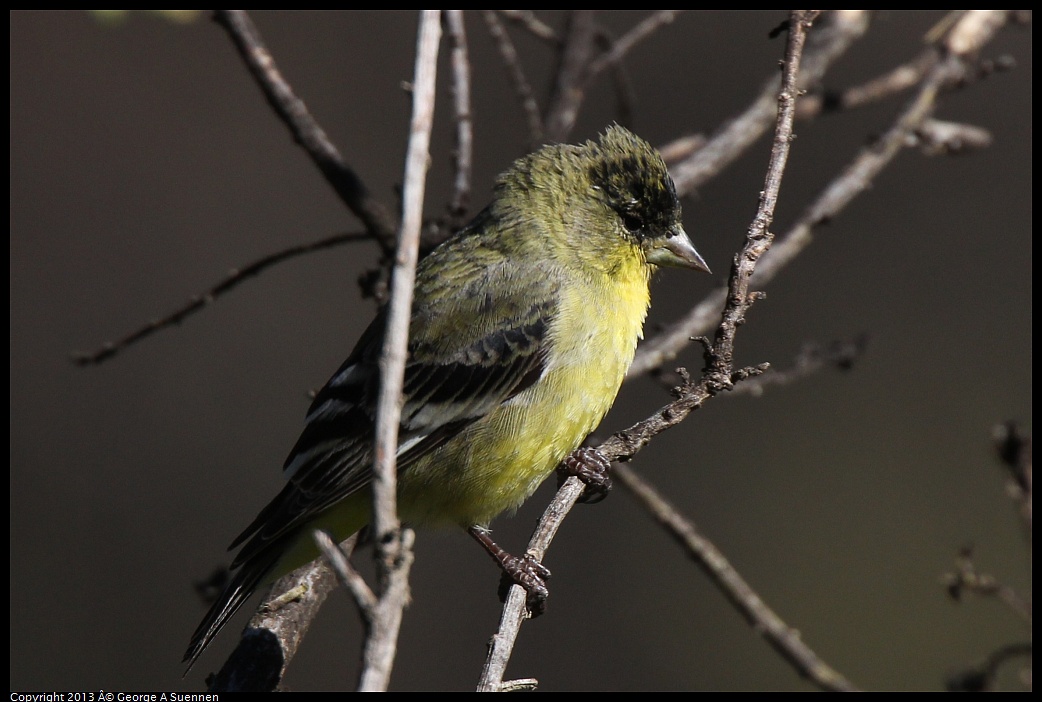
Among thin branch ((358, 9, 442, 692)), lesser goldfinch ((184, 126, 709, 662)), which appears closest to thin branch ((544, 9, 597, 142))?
lesser goldfinch ((184, 126, 709, 662))

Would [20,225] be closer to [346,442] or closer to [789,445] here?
[346,442]

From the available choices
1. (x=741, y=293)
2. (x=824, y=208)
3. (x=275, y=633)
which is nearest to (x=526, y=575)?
(x=275, y=633)

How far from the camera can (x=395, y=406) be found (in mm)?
1895

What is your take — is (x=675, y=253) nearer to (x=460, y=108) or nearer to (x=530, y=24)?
(x=460, y=108)

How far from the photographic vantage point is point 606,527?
8055 millimetres

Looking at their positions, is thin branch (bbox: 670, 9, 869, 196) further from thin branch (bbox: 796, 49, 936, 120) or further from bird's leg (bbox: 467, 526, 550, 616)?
bird's leg (bbox: 467, 526, 550, 616)

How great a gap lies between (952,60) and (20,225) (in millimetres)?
7213

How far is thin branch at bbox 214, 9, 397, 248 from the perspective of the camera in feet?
14.1

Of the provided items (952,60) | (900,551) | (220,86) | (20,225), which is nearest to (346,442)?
(952,60)

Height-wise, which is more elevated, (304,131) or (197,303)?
(304,131)

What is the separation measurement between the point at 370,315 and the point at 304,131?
519 centimetres

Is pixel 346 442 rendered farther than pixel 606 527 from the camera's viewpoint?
No

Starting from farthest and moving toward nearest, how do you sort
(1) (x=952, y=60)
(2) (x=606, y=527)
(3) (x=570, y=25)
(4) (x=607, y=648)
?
(2) (x=606, y=527), (4) (x=607, y=648), (3) (x=570, y=25), (1) (x=952, y=60)

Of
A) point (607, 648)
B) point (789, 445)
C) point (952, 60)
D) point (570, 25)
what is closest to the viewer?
point (952, 60)
